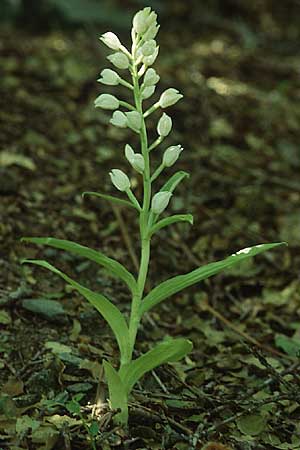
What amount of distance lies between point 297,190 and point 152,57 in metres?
2.01

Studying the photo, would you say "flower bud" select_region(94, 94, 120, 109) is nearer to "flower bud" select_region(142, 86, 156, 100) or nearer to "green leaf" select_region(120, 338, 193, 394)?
"flower bud" select_region(142, 86, 156, 100)

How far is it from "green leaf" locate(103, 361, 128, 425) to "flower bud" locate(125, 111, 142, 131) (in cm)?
64

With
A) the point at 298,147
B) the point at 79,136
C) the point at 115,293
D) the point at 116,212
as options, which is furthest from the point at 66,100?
the point at 115,293

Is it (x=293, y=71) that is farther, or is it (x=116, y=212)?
(x=293, y=71)

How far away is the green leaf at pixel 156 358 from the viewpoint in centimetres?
206

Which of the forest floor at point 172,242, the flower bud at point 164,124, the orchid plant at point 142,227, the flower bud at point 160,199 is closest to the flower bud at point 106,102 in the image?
the orchid plant at point 142,227

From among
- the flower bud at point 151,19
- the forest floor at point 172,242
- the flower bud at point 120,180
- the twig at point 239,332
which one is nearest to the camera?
the flower bud at point 151,19

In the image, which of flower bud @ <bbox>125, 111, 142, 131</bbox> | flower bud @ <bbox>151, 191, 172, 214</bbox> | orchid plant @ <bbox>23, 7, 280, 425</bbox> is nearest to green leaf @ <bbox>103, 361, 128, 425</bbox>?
orchid plant @ <bbox>23, 7, 280, 425</bbox>

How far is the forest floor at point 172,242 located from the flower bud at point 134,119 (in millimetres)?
780

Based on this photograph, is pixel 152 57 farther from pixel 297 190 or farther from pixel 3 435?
pixel 297 190

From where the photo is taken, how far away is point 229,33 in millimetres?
5516

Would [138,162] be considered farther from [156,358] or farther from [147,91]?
[156,358]

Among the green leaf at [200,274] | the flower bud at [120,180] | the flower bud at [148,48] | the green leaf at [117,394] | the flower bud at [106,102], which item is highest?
the flower bud at [148,48]

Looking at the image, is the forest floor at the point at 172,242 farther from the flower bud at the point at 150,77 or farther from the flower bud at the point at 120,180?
the flower bud at the point at 150,77
